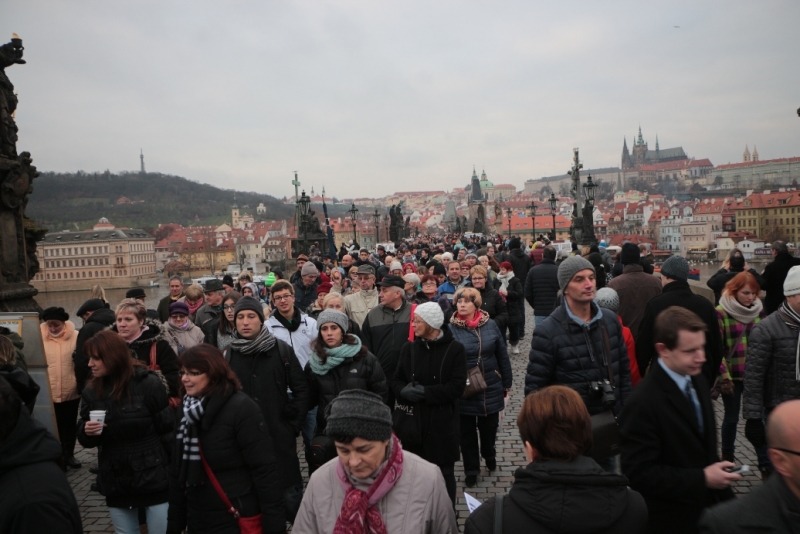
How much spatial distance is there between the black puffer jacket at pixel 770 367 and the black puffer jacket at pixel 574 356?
1.10 metres

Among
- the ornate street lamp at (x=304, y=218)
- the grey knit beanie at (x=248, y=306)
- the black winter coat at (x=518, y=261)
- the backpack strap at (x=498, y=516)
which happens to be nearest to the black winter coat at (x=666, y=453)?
the backpack strap at (x=498, y=516)

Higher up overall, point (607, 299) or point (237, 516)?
point (607, 299)

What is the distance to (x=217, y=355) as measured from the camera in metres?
3.15

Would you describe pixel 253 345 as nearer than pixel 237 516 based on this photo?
No

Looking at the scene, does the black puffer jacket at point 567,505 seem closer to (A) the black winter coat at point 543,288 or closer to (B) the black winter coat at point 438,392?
(B) the black winter coat at point 438,392

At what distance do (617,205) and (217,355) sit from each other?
15345 cm

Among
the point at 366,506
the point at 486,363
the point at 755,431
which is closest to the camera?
the point at 366,506

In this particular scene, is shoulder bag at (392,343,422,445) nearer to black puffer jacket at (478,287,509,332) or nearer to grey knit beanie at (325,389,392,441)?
grey knit beanie at (325,389,392,441)

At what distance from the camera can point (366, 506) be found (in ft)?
7.18

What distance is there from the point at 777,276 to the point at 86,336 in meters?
7.66

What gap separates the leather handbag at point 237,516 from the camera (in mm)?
3086

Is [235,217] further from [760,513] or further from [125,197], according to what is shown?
[760,513]

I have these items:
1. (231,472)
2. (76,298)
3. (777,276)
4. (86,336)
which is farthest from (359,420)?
(76,298)

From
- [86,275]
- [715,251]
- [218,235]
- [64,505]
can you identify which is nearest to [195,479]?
[64,505]
